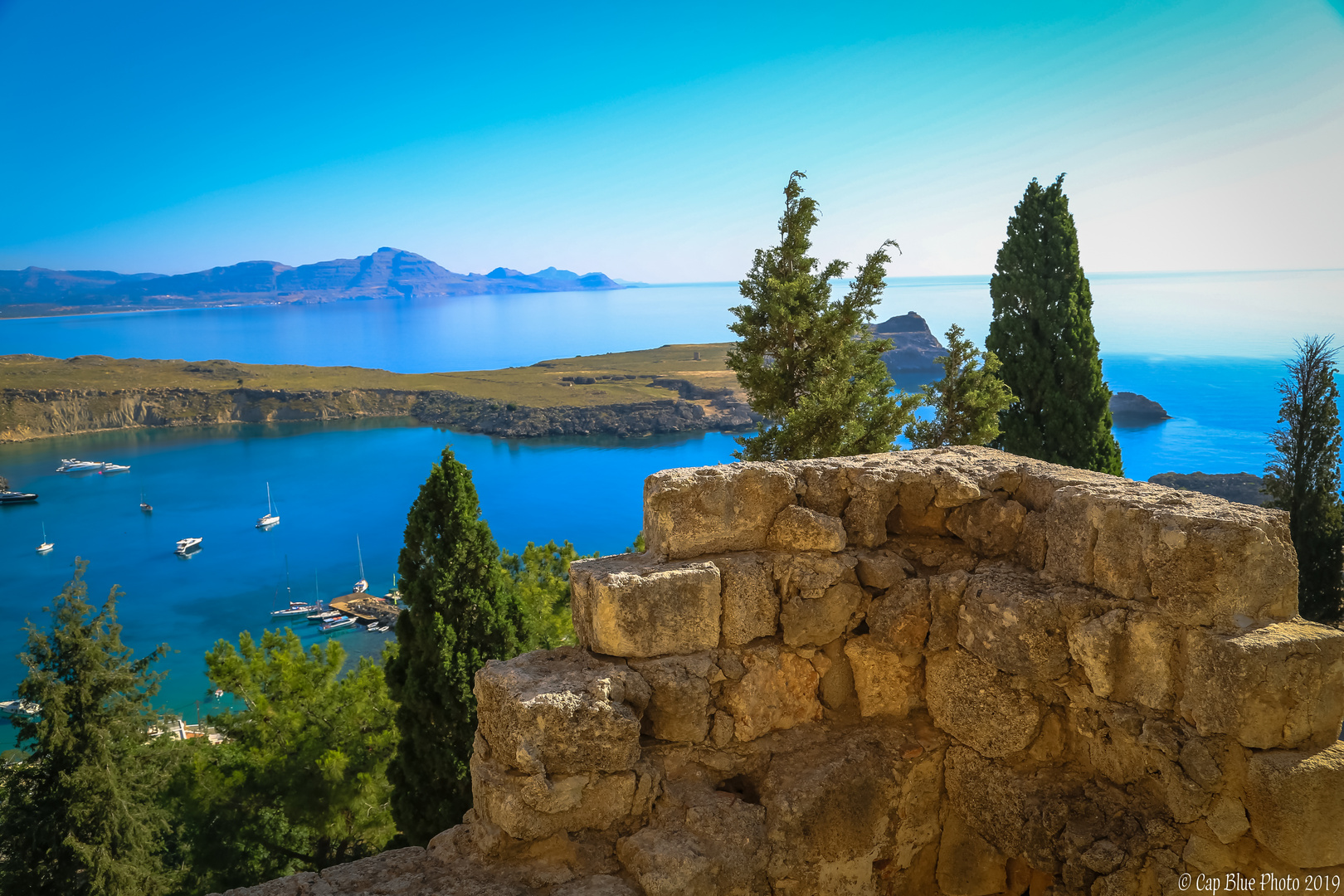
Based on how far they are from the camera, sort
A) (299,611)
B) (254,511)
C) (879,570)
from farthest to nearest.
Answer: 1. (254,511)
2. (299,611)
3. (879,570)

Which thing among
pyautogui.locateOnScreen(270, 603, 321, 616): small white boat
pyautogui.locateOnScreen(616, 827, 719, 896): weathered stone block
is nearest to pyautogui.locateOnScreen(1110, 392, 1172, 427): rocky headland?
pyautogui.locateOnScreen(616, 827, 719, 896): weathered stone block

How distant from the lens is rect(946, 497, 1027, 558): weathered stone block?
5.26 m

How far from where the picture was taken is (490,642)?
11.6m

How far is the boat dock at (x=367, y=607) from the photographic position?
49.7 metres

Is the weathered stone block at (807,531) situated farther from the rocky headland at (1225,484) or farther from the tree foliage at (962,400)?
the rocky headland at (1225,484)

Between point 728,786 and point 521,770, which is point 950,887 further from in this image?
point 521,770

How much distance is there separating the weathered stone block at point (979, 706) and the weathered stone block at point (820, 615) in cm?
64

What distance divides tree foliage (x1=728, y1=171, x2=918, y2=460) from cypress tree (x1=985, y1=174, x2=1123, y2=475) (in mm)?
5024

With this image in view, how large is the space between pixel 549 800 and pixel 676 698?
0.90 meters

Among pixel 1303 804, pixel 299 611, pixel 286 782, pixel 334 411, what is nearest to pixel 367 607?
pixel 299 611

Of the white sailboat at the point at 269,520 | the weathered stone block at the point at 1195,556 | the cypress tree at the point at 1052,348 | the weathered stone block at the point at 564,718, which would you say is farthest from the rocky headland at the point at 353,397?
the weathered stone block at the point at 564,718

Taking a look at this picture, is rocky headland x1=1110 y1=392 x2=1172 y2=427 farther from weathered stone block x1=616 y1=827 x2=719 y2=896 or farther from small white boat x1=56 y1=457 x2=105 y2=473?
small white boat x1=56 y1=457 x2=105 y2=473

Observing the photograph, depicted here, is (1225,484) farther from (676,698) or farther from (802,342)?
(676,698)

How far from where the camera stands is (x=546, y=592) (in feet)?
64.1
